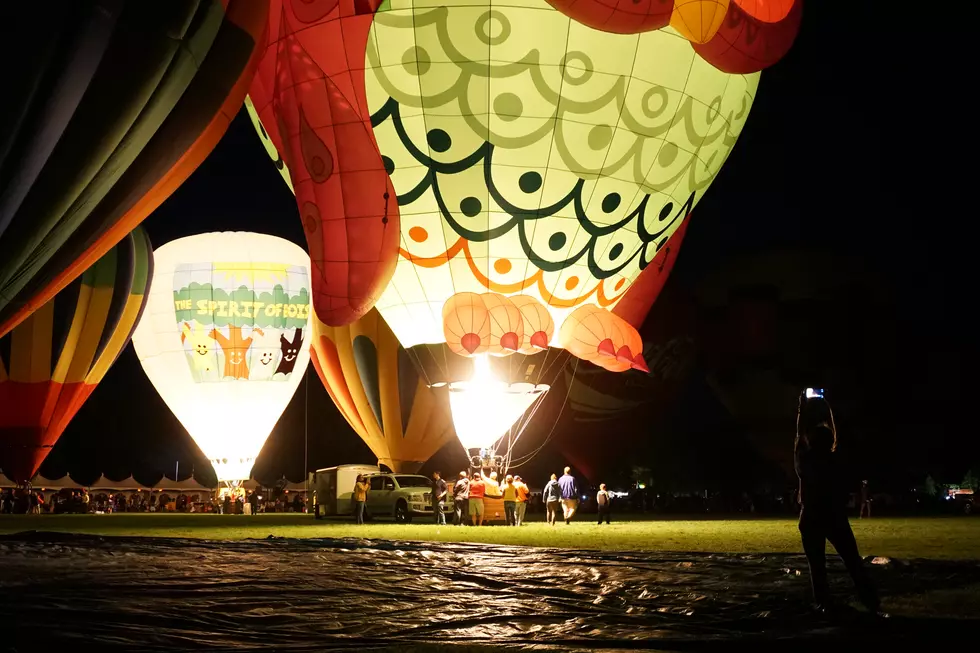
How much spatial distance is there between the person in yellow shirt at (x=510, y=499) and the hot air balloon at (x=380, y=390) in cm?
964

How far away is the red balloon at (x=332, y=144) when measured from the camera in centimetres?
1246

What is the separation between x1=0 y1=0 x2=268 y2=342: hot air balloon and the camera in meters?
7.78

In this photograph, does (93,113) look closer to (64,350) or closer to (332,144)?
(332,144)

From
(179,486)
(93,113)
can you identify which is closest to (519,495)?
(93,113)

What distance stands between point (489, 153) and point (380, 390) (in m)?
13.7

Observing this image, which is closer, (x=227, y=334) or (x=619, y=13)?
(x=619, y=13)

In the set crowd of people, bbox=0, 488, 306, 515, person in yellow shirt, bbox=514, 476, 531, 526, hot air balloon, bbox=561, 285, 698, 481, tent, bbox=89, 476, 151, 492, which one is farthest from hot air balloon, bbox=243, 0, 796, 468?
tent, bbox=89, 476, 151, 492

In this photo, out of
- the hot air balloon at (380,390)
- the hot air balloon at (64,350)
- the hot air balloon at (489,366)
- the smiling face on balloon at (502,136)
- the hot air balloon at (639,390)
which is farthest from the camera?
the hot air balloon at (639,390)

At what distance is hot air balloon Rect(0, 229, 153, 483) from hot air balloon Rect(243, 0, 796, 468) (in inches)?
383


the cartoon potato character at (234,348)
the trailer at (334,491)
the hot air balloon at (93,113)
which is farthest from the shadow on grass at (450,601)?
the cartoon potato character at (234,348)

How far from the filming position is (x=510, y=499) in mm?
15844

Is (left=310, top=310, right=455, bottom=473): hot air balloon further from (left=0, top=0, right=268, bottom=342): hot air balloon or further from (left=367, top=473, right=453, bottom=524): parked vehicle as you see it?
(left=0, top=0, right=268, bottom=342): hot air balloon

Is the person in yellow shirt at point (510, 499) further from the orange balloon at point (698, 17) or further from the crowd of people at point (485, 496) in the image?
the orange balloon at point (698, 17)

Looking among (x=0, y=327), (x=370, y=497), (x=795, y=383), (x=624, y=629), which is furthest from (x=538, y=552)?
(x=795, y=383)
